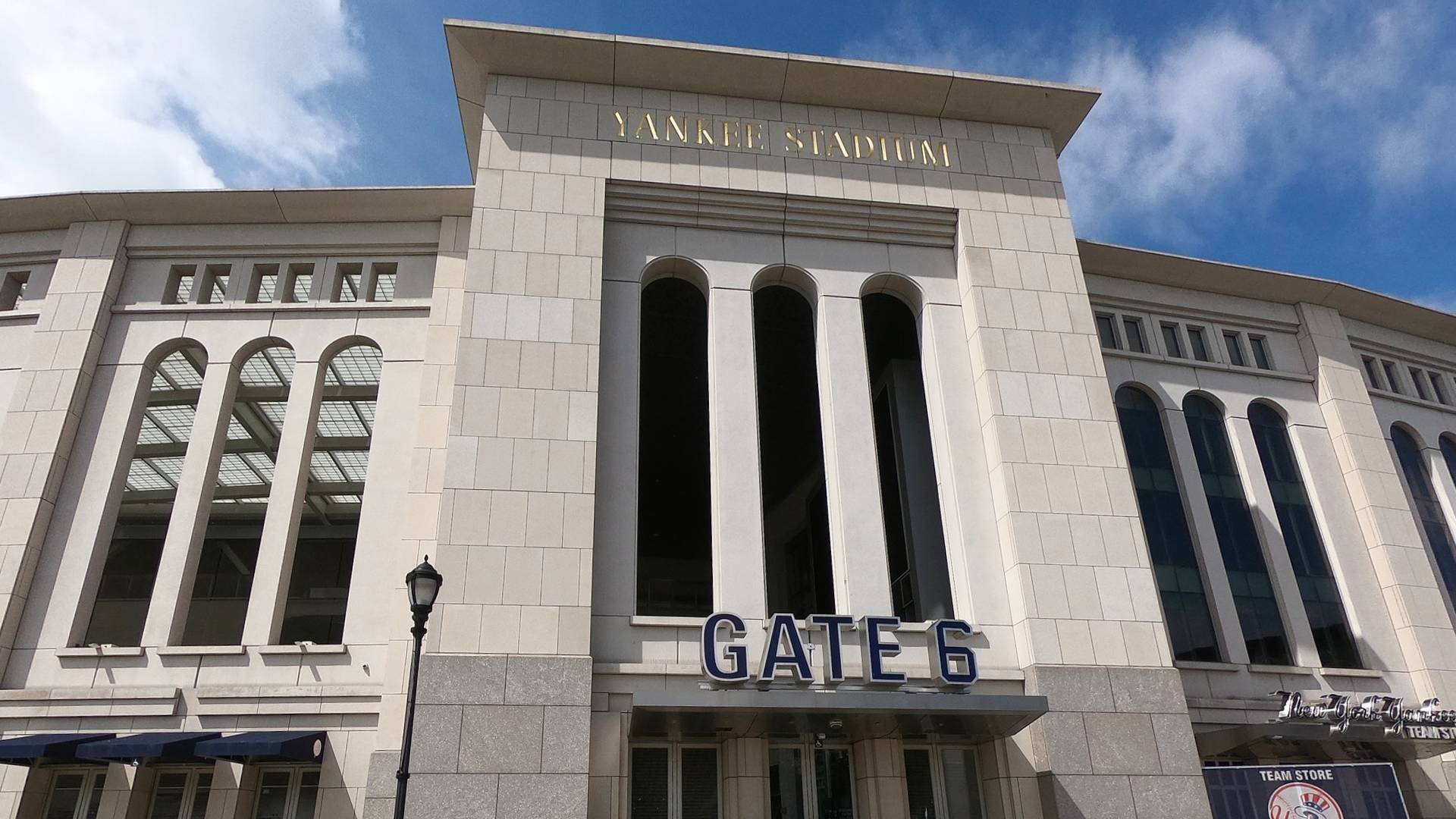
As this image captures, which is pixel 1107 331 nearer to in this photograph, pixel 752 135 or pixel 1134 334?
pixel 1134 334

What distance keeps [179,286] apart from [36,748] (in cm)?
1086

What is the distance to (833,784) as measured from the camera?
56.3 feet

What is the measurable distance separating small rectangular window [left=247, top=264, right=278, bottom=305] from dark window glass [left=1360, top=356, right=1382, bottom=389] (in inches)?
1148

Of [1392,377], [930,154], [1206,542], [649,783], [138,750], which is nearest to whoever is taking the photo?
[138,750]

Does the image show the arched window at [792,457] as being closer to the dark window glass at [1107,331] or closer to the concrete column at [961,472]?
the concrete column at [961,472]

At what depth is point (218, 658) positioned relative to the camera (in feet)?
59.2

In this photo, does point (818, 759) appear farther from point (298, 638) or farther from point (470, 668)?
point (298, 638)

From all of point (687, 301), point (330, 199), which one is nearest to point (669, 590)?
point (687, 301)

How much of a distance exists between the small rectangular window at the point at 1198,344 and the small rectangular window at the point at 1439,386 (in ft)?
27.6

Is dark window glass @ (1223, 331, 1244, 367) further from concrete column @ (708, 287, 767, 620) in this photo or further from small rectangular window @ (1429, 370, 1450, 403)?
concrete column @ (708, 287, 767, 620)

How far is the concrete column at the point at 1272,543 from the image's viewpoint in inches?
869

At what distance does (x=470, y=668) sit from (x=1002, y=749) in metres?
9.35

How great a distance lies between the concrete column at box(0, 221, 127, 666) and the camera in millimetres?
18453

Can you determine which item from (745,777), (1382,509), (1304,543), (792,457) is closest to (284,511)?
(745,777)
